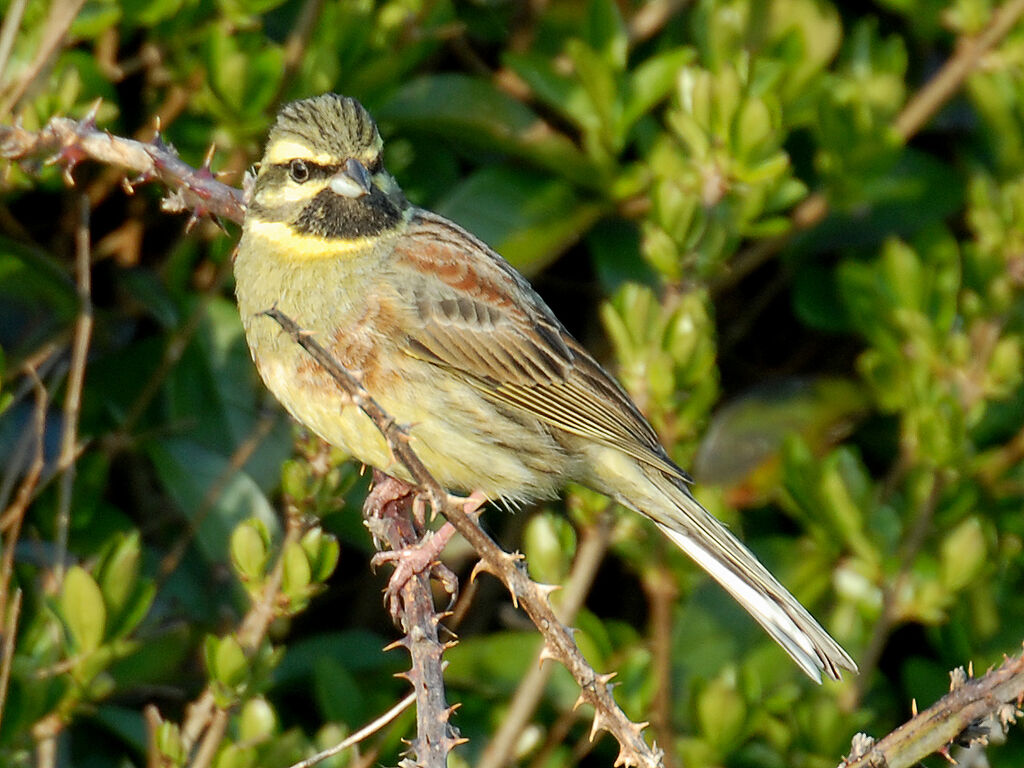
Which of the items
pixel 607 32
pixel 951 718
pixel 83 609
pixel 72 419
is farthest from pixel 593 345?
pixel 951 718

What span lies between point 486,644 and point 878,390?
1501 mm

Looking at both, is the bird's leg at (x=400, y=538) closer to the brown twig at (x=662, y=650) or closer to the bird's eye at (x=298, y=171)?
the brown twig at (x=662, y=650)

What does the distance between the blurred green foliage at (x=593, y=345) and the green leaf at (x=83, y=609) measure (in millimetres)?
61

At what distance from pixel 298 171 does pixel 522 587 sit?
162 centimetres

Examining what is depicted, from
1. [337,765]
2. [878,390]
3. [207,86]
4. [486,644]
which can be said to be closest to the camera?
[337,765]

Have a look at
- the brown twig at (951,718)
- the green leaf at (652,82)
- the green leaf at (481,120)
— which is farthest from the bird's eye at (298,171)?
the brown twig at (951,718)

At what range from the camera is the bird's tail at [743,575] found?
3.52 m

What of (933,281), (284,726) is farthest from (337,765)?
(933,281)

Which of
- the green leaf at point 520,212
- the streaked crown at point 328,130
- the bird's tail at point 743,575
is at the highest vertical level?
the streaked crown at point 328,130

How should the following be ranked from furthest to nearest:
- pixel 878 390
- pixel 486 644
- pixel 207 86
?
pixel 878 390, pixel 486 644, pixel 207 86

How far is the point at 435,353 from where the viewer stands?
3.79 metres

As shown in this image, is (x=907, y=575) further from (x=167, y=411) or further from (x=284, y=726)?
(x=167, y=411)

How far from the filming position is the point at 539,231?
439cm

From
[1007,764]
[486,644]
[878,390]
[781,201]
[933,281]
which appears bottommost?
[1007,764]
